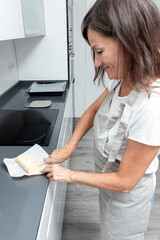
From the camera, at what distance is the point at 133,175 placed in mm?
670

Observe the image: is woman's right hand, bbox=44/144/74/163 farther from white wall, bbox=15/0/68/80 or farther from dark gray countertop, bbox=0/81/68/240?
white wall, bbox=15/0/68/80

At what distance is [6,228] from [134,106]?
55 centimetres

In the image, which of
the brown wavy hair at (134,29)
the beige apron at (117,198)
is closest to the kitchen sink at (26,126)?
the beige apron at (117,198)

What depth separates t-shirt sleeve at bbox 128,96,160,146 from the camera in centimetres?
60

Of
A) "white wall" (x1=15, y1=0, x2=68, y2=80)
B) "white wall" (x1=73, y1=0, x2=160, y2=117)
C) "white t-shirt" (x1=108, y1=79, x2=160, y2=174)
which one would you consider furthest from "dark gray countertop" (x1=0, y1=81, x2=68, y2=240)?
"white wall" (x1=73, y1=0, x2=160, y2=117)

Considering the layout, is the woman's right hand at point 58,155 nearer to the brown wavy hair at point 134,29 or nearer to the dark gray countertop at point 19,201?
the dark gray countertop at point 19,201

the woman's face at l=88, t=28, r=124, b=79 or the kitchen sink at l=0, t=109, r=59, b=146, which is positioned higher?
the woman's face at l=88, t=28, r=124, b=79

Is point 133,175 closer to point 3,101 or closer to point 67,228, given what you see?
point 67,228

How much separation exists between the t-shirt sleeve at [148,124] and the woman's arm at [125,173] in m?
0.02

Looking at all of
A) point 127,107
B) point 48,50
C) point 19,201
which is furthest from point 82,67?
point 19,201

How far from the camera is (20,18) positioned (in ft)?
3.68

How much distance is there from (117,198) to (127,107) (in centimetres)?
42

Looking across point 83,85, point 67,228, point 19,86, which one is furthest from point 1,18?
point 83,85

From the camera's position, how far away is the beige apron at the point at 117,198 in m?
0.80
